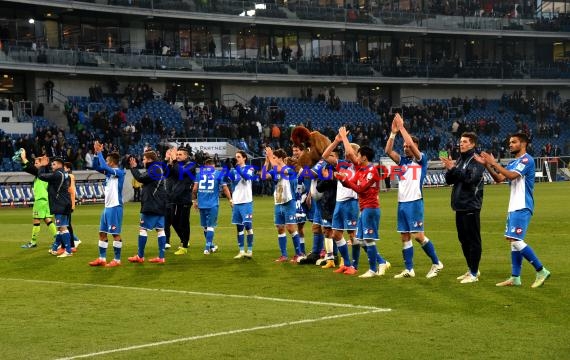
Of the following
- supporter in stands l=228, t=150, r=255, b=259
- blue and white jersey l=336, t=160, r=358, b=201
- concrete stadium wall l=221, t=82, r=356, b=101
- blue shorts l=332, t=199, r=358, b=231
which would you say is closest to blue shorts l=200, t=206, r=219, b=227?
supporter in stands l=228, t=150, r=255, b=259

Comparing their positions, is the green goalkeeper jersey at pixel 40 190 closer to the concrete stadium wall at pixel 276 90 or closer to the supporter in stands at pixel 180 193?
the supporter in stands at pixel 180 193

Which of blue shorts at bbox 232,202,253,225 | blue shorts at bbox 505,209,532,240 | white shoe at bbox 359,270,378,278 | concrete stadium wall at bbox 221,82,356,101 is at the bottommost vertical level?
white shoe at bbox 359,270,378,278

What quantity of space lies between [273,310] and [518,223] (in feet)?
13.3

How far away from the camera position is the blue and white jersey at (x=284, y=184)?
18578 mm

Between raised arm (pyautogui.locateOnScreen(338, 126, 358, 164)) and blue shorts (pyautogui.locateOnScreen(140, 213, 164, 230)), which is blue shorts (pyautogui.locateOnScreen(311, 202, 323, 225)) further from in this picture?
blue shorts (pyautogui.locateOnScreen(140, 213, 164, 230))

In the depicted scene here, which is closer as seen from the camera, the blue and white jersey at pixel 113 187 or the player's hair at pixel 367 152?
the player's hair at pixel 367 152

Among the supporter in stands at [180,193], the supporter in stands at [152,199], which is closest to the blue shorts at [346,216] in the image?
the supporter in stands at [152,199]

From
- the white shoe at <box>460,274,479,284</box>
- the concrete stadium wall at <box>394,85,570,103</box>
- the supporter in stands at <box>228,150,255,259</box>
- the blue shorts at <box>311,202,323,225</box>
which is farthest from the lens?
the concrete stadium wall at <box>394,85,570,103</box>

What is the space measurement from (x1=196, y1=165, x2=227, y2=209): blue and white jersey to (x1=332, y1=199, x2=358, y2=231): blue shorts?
216 inches

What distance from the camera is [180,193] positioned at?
22.7m

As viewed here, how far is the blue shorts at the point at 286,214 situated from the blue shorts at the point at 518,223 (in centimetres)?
590

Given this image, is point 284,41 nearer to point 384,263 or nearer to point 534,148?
point 534,148

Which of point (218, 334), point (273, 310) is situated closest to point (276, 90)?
point (273, 310)

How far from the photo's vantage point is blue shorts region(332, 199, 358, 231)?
53.7 ft
